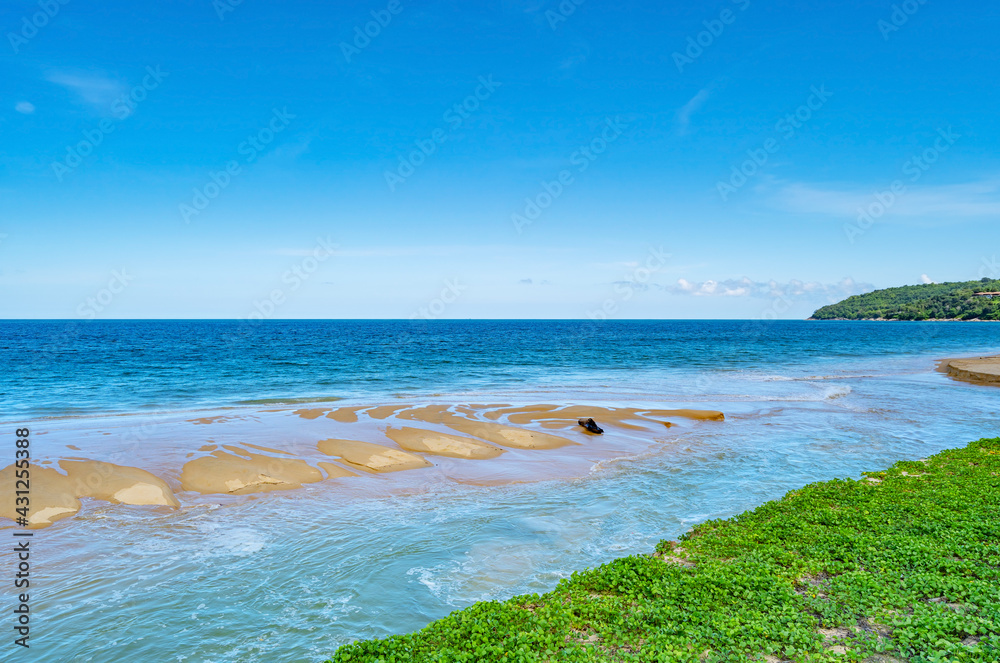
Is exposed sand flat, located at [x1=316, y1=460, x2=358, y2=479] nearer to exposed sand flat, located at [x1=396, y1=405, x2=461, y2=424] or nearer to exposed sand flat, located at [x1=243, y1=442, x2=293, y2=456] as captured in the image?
exposed sand flat, located at [x1=243, y1=442, x2=293, y2=456]

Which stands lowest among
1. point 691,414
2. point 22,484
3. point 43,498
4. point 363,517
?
point 363,517

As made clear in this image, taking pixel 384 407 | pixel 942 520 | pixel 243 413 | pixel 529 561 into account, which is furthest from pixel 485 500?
pixel 243 413

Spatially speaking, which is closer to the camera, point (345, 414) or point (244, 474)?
point (244, 474)

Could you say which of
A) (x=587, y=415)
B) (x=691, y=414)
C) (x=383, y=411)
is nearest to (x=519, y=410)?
(x=587, y=415)

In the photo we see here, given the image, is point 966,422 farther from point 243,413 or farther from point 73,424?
point 73,424

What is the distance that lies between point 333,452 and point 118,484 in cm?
687

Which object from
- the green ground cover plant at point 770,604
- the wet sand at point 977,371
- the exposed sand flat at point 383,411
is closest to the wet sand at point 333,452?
the exposed sand flat at point 383,411

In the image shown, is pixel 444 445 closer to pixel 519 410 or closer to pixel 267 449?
pixel 267 449

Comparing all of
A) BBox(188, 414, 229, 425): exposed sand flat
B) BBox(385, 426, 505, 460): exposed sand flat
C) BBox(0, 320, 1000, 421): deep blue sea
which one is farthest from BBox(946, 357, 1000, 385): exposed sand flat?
BBox(188, 414, 229, 425): exposed sand flat

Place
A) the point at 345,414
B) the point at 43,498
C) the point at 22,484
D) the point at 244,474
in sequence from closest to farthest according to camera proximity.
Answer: the point at 43,498 → the point at 22,484 → the point at 244,474 → the point at 345,414

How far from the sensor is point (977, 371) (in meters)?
45.7

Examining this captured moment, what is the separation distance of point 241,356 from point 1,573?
197 feet

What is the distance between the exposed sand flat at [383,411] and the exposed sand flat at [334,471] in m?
9.22

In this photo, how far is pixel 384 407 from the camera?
31.4m
